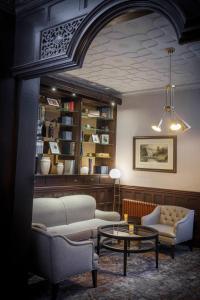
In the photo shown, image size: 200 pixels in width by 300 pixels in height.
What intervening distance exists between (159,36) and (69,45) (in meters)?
2.00

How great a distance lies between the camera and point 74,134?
Answer: 6441 mm

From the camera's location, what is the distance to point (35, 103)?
3035 mm

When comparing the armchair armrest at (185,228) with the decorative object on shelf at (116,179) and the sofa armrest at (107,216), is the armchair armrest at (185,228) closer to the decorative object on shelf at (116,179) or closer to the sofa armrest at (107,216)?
the sofa armrest at (107,216)

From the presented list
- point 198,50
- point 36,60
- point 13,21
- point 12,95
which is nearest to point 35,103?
point 12,95

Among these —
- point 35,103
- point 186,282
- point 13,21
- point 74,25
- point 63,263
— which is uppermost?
point 13,21

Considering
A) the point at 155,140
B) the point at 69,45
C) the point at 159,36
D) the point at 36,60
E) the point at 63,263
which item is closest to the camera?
the point at 69,45

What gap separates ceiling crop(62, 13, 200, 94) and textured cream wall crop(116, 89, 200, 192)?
34 cm

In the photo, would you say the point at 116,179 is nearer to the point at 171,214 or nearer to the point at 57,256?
the point at 171,214

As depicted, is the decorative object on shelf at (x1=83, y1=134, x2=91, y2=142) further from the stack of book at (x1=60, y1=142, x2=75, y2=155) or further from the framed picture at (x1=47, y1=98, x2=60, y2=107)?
the framed picture at (x1=47, y1=98, x2=60, y2=107)

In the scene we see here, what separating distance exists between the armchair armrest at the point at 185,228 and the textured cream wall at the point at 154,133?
703mm

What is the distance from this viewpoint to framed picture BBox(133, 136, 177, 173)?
6547mm

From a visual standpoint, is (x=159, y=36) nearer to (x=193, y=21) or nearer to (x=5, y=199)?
(x=193, y=21)

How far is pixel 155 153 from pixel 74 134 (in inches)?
71.9

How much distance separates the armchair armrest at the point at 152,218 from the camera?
5.93 m
